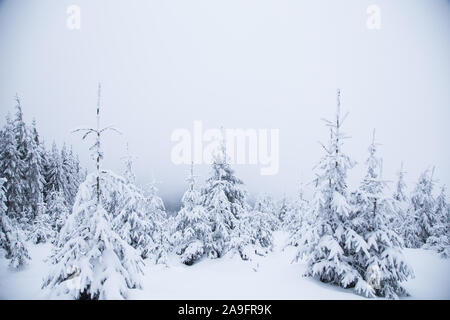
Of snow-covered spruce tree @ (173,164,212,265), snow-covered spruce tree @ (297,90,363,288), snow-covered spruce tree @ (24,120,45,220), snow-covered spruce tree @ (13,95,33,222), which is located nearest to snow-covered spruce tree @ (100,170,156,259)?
snow-covered spruce tree @ (173,164,212,265)

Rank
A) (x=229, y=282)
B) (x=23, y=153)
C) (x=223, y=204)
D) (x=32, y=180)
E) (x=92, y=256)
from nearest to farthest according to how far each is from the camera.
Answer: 1. (x=92, y=256)
2. (x=229, y=282)
3. (x=223, y=204)
4. (x=32, y=180)
5. (x=23, y=153)

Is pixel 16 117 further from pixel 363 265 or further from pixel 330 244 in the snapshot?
pixel 363 265

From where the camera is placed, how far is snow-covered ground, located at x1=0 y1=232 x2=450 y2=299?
982 centimetres

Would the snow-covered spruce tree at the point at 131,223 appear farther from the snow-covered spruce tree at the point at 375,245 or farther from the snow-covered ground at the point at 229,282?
the snow-covered spruce tree at the point at 375,245

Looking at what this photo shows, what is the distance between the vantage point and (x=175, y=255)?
18828mm

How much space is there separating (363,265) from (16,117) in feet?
119

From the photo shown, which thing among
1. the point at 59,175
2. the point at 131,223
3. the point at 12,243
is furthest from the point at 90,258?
the point at 59,175

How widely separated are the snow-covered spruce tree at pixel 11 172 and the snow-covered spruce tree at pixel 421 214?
144 feet

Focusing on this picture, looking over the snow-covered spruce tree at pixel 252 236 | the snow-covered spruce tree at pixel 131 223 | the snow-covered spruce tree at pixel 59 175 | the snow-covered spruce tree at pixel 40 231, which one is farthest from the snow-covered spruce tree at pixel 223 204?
the snow-covered spruce tree at pixel 59 175

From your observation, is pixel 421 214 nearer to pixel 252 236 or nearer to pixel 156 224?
pixel 252 236

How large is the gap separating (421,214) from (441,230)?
2173 mm

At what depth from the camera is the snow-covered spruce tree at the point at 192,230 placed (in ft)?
58.1

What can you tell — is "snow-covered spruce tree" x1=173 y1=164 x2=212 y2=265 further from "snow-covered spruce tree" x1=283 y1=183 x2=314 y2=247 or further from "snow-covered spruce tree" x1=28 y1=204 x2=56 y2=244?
"snow-covered spruce tree" x1=28 y1=204 x2=56 y2=244

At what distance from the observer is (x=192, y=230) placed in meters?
17.9
